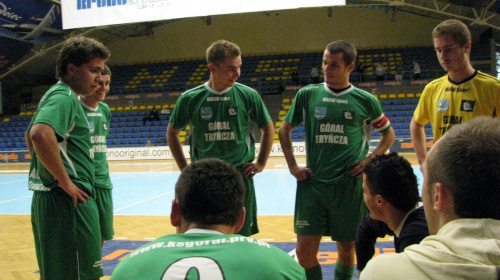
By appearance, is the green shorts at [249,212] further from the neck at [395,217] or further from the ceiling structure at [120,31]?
the ceiling structure at [120,31]

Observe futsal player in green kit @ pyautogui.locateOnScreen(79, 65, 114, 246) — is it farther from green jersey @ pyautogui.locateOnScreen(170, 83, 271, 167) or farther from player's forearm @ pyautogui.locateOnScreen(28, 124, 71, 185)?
Result: player's forearm @ pyautogui.locateOnScreen(28, 124, 71, 185)

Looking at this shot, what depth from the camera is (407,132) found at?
18453 millimetres

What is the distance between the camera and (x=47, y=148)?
7.67 ft

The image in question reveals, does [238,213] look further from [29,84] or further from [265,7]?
[29,84]

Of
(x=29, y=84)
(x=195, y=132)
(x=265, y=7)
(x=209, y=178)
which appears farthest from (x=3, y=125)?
(x=209, y=178)

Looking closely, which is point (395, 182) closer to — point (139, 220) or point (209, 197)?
point (209, 197)

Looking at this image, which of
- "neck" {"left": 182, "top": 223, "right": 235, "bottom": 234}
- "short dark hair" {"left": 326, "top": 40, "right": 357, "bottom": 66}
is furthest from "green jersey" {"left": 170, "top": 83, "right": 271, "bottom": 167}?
"neck" {"left": 182, "top": 223, "right": 235, "bottom": 234}

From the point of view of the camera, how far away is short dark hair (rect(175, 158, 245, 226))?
4.47 ft

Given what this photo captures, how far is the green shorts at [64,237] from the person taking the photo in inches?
97.3

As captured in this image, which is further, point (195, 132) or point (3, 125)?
point (3, 125)

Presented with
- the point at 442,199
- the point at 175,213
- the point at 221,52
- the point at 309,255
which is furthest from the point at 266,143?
the point at 442,199

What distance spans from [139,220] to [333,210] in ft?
13.6

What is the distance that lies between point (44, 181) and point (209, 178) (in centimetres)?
155

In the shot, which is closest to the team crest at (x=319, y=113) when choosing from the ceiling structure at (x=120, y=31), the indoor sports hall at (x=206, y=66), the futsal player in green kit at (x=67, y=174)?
the futsal player in green kit at (x=67, y=174)
